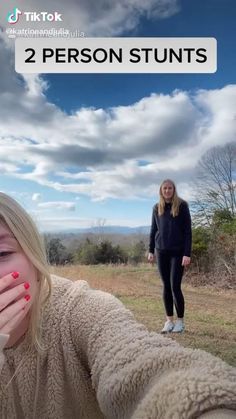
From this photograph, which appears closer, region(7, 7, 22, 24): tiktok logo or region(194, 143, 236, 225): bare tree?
region(7, 7, 22, 24): tiktok logo

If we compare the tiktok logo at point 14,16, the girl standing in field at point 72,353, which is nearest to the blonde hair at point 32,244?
the girl standing in field at point 72,353

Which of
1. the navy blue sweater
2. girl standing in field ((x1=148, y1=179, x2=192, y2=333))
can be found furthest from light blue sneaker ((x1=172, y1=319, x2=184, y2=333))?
the navy blue sweater

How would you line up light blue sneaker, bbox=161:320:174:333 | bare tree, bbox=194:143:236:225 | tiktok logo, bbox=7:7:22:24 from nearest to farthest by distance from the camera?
tiktok logo, bbox=7:7:22:24 → bare tree, bbox=194:143:236:225 → light blue sneaker, bbox=161:320:174:333

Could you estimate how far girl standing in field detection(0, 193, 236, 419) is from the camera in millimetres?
360

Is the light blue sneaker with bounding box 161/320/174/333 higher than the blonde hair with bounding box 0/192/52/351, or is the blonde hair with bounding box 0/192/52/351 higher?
the blonde hair with bounding box 0/192/52/351

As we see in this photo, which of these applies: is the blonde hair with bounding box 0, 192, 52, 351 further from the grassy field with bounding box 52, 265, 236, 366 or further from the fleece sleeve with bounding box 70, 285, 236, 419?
the grassy field with bounding box 52, 265, 236, 366

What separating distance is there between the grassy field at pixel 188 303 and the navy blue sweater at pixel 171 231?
0.32ft

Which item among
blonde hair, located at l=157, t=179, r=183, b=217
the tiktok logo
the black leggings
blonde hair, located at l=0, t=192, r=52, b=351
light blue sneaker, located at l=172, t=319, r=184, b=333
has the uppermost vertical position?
the tiktok logo

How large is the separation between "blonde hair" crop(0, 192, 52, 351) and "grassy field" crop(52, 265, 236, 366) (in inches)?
39.9

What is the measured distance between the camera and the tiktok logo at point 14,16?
122cm

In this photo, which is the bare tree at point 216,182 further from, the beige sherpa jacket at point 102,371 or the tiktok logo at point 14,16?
the beige sherpa jacket at point 102,371

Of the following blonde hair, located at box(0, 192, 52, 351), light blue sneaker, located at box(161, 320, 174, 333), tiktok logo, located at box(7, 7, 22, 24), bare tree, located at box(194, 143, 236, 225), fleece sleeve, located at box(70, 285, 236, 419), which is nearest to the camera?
fleece sleeve, located at box(70, 285, 236, 419)

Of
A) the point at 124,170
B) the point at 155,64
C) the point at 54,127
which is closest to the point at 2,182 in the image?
the point at 54,127

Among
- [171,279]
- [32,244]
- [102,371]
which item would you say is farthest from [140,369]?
[171,279]
